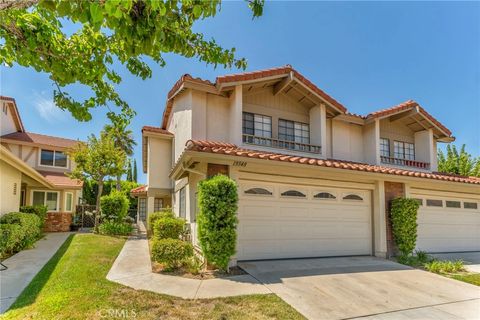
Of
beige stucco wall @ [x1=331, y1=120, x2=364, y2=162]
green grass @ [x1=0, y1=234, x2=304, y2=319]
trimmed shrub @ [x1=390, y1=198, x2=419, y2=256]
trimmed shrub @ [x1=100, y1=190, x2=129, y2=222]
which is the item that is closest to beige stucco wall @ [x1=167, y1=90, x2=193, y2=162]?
green grass @ [x1=0, y1=234, x2=304, y2=319]

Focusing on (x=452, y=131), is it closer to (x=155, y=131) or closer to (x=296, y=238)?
(x=296, y=238)

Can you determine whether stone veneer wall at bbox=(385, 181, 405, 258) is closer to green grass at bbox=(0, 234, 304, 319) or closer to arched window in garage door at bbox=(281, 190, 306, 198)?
arched window in garage door at bbox=(281, 190, 306, 198)

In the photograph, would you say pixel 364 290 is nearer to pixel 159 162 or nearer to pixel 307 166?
pixel 307 166

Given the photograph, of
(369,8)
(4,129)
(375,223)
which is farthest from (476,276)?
(4,129)

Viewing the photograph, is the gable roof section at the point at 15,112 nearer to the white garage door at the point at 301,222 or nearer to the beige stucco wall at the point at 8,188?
the beige stucco wall at the point at 8,188

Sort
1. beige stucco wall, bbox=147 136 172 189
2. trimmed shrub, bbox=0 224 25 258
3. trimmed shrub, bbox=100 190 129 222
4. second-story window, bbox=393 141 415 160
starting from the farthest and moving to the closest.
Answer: trimmed shrub, bbox=100 190 129 222 → beige stucco wall, bbox=147 136 172 189 → second-story window, bbox=393 141 415 160 → trimmed shrub, bbox=0 224 25 258

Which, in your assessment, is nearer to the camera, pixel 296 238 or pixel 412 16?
pixel 296 238

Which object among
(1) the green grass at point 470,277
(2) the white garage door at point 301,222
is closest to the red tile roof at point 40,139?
(2) the white garage door at point 301,222

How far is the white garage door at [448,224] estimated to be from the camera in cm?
1187

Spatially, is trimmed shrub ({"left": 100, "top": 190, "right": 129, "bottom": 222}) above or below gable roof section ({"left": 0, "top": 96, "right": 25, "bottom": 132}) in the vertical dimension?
below

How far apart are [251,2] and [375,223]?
9.97 meters

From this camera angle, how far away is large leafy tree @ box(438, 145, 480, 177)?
833 inches

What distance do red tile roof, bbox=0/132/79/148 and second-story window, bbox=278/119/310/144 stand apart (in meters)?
18.9

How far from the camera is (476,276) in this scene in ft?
26.8
